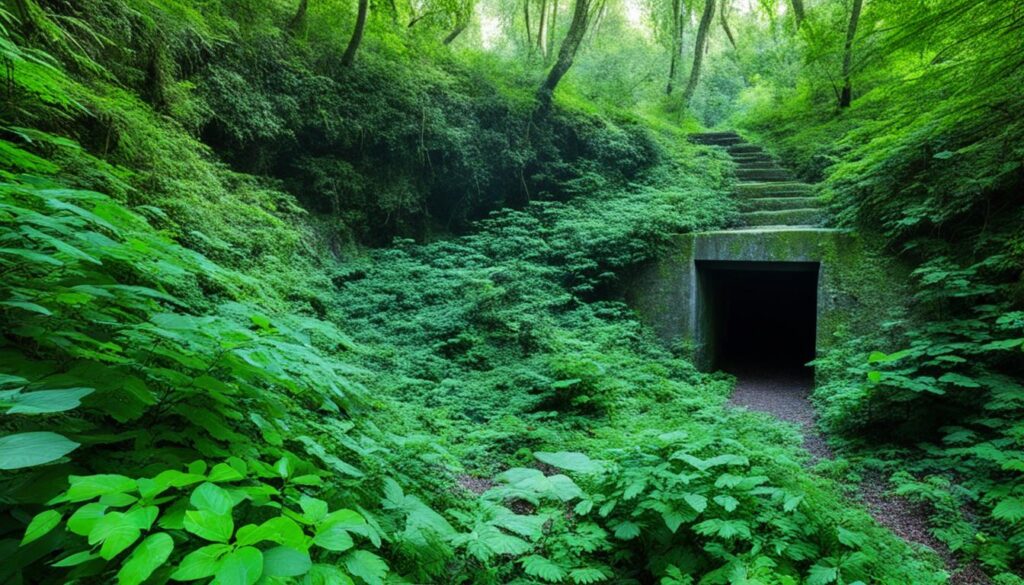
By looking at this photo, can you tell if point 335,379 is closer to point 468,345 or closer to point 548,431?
point 548,431

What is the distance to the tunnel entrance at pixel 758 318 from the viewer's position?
8.80 m

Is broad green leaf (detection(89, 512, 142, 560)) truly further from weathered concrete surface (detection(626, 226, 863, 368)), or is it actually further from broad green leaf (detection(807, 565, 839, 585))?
weathered concrete surface (detection(626, 226, 863, 368))

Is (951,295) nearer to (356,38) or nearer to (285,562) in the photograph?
(285,562)

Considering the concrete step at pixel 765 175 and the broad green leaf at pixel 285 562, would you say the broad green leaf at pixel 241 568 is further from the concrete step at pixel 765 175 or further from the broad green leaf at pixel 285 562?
the concrete step at pixel 765 175

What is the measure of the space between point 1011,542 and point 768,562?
2.21m

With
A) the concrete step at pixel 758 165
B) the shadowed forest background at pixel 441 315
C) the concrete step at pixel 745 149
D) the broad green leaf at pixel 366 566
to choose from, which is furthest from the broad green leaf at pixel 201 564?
the concrete step at pixel 745 149

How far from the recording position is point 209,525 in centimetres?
93

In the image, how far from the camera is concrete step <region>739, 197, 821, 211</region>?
8.46 meters

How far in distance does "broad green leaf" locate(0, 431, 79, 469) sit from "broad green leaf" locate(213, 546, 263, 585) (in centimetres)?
34

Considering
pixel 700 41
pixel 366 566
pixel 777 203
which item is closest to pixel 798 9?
pixel 700 41

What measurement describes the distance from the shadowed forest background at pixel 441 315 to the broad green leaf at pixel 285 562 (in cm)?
1

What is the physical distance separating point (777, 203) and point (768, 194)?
0.55 meters

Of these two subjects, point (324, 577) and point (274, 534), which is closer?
point (274, 534)

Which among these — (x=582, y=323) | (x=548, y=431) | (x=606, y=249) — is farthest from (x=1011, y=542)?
(x=606, y=249)
